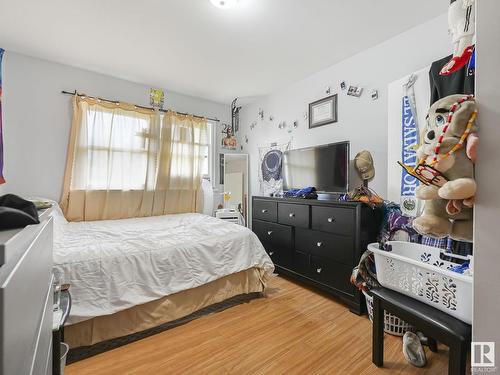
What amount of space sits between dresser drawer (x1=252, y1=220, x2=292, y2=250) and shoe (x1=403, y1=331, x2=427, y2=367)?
127 centimetres

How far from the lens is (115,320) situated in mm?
1588

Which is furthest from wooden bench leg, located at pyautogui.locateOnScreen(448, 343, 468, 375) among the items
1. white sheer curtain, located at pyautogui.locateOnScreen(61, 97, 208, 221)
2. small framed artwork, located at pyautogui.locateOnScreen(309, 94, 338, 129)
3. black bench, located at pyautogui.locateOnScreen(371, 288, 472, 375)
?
white sheer curtain, located at pyautogui.locateOnScreen(61, 97, 208, 221)

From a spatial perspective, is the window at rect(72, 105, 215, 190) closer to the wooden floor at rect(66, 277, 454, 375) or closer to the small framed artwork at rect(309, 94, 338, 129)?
the small framed artwork at rect(309, 94, 338, 129)

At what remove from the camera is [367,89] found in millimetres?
2385

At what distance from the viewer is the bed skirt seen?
4.91 ft

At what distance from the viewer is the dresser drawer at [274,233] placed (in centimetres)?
263

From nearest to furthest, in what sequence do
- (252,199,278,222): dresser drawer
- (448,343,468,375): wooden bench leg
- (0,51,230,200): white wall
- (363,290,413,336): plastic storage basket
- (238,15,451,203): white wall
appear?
(448,343,468,375): wooden bench leg
(363,290,413,336): plastic storage basket
(238,15,451,203): white wall
(0,51,230,200): white wall
(252,199,278,222): dresser drawer

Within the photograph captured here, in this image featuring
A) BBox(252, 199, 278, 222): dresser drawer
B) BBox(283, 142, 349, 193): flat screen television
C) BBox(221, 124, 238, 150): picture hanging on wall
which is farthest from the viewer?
BBox(221, 124, 238, 150): picture hanging on wall

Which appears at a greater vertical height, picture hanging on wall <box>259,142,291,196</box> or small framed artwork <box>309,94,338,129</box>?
small framed artwork <box>309,94,338,129</box>

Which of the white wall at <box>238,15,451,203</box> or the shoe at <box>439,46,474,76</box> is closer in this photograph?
the shoe at <box>439,46,474,76</box>

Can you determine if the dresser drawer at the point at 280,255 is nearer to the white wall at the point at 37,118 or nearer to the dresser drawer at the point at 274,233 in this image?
the dresser drawer at the point at 274,233

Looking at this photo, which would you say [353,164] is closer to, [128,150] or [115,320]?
[115,320]

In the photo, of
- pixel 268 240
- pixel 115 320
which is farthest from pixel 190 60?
pixel 115 320

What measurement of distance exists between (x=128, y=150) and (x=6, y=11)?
1.55m
